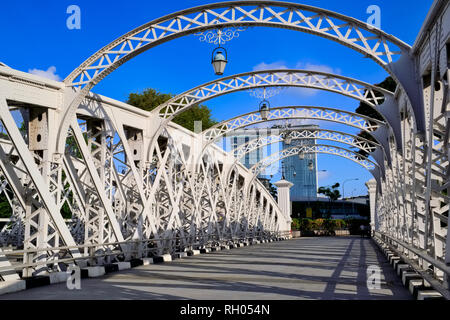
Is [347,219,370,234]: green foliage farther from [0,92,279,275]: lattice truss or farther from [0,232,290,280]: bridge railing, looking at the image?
[0,232,290,280]: bridge railing

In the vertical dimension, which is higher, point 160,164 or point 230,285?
point 160,164

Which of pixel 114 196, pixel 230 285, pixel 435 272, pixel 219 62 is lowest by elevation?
pixel 230 285

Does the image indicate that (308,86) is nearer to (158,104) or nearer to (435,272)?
(435,272)

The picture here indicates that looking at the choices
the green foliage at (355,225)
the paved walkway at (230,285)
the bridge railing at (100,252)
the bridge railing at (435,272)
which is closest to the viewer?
the bridge railing at (435,272)

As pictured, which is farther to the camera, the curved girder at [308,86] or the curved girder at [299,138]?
the curved girder at [299,138]

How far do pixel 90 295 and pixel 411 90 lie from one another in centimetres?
807

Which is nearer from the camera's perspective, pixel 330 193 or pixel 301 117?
pixel 301 117

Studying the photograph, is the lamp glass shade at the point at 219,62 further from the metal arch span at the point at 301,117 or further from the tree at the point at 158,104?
the tree at the point at 158,104

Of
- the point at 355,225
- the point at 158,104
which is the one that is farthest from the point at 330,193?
the point at 158,104

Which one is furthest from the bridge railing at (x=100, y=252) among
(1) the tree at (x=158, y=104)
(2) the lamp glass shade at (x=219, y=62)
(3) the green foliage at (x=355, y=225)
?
(3) the green foliage at (x=355, y=225)

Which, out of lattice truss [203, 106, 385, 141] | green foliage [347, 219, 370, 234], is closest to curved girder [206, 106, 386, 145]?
lattice truss [203, 106, 385, 141]
